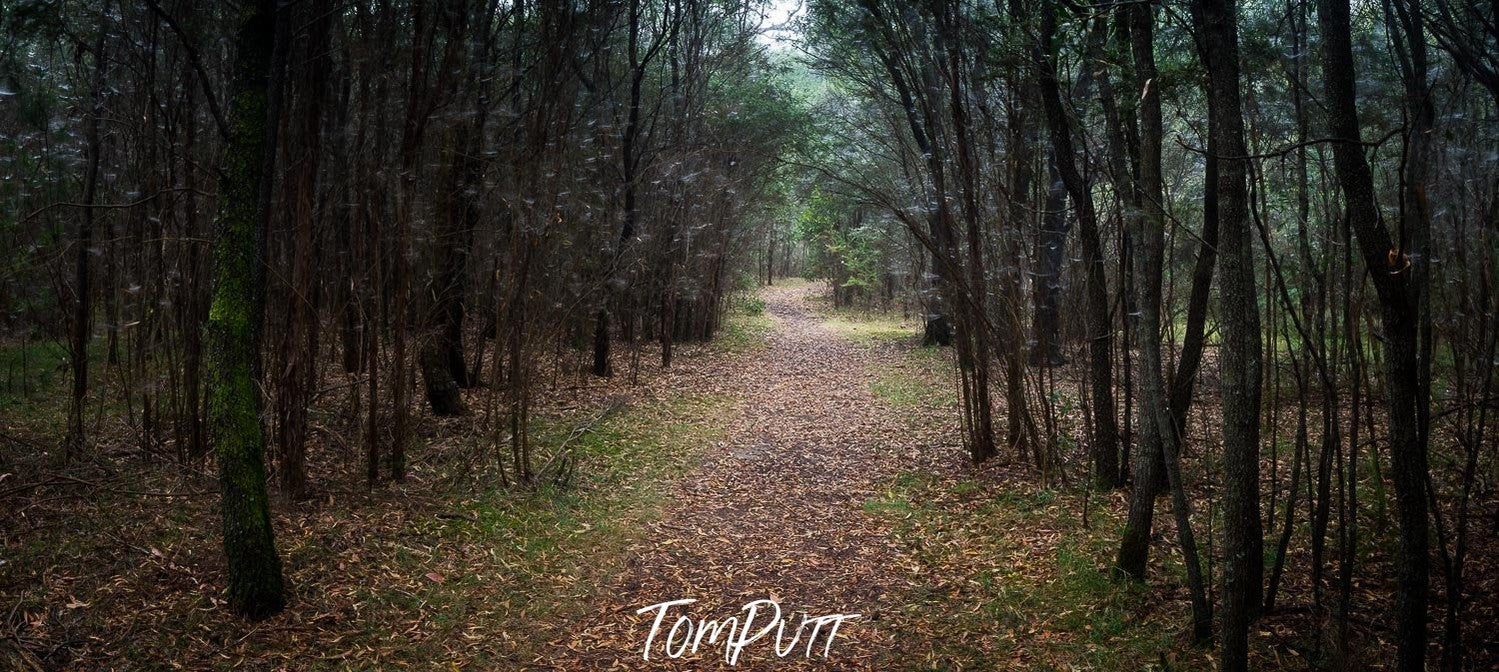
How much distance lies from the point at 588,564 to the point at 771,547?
141 cm

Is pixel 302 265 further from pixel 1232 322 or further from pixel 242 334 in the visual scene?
pixel 1232 322

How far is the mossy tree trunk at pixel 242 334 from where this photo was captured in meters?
4.07

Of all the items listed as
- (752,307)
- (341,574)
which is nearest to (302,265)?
(341,574)

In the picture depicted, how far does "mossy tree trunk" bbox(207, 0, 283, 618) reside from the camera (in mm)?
4074

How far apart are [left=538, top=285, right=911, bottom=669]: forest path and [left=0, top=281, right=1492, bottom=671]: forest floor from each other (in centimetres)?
2

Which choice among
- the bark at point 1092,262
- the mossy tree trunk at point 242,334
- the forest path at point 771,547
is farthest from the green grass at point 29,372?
the bark at point 1092,262

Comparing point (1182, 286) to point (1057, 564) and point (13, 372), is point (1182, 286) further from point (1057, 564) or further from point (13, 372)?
point (13, 372)

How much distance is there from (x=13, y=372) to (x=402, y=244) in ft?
25.9

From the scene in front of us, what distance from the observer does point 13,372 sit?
9.83 meters

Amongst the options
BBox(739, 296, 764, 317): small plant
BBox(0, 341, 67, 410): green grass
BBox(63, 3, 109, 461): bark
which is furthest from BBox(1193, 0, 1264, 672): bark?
BBox(739, 296, 764, 317): small plant

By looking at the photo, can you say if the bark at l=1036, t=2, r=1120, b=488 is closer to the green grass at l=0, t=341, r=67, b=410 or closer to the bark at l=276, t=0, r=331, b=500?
the bark at l=276, t=0, r=331, b=500

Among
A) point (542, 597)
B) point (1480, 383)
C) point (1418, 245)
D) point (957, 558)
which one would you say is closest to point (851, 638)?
point (957, 558)

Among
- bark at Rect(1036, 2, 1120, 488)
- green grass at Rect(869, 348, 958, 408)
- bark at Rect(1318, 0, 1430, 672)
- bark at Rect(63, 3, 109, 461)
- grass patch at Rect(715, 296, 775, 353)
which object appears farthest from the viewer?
grass patch at Rect(715, 296, 775, 353)

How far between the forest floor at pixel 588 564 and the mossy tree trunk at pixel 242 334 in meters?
0.30
